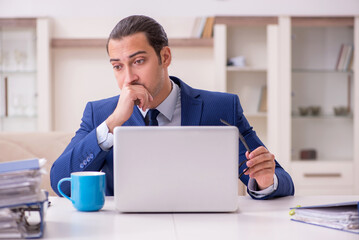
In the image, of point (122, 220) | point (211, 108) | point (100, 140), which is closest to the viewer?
point (122, 220)

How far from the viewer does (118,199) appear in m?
1.18

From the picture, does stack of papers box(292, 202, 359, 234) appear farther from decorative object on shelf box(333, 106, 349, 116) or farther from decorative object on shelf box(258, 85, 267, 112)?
decorative object on shelf box(333, 106, 349, 116)

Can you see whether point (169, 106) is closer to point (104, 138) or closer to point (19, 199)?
point (104, 138)

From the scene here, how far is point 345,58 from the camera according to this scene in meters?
3.84

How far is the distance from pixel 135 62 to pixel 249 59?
226 cm

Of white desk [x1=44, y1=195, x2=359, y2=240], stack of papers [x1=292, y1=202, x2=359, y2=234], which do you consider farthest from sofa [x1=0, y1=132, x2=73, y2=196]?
stack of papers [x1=292, y1=202, x2=359, y2=234]

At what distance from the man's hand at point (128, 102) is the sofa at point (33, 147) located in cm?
45

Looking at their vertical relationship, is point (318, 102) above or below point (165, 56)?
below

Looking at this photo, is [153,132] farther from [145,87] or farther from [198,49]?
[198,49]

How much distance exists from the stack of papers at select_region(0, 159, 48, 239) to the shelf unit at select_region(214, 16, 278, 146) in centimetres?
282

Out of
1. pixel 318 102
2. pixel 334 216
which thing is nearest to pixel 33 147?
pixel 334 216

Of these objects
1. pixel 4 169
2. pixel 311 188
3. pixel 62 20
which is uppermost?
pixel 62 20

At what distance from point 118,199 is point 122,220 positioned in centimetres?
7

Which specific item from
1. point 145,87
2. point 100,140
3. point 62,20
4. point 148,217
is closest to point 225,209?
point 148,217
